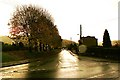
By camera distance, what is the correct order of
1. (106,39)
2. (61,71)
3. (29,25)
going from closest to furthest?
(61,71) → (29,25) → (106,39)

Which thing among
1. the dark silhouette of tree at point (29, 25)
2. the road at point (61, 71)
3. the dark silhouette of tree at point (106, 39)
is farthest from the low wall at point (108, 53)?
the road at point (61, 71)

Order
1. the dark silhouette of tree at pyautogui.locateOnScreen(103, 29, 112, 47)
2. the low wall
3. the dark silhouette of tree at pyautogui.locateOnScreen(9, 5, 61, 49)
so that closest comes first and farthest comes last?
the low wall
the dark silhouette of tree at pyautogui.locateOnScreen(9, 5, 61, 49)
the dark silhouette of tree at pyautogui.locateOnScreen(103, 29, 112, 47)

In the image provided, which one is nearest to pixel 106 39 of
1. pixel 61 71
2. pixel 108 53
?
pixel 108 53

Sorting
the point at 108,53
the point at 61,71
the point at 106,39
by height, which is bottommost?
the point at 61,71

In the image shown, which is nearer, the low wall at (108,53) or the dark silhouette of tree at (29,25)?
the low wall at (108,53)

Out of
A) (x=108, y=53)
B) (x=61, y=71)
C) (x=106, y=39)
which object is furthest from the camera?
(x=106, y=39)

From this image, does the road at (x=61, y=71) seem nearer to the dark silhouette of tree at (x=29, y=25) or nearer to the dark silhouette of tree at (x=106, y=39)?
the dark silhouette of tree at (x=29, y=25)

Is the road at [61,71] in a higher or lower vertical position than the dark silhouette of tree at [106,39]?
lower

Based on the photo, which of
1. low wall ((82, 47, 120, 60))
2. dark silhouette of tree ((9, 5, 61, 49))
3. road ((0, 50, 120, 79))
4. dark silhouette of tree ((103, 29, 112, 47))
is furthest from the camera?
dark silhouette of tree ((103, 29, 112, 47))

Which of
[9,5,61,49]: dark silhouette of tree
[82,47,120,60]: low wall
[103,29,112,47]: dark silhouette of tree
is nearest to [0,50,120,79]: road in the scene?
[82,47,120,60]: low wall

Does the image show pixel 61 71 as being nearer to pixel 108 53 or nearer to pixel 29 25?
pixel 108 53

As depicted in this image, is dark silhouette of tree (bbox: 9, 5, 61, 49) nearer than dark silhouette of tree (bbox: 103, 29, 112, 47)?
Yes

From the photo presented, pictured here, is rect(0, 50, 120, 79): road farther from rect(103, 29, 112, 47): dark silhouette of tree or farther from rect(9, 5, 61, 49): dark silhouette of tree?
rect(103, 29, 112, 47): dark silhouette of tree

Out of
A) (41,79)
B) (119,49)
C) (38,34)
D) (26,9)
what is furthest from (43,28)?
(41,79)
